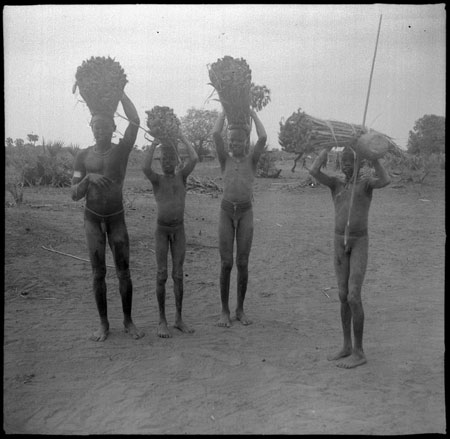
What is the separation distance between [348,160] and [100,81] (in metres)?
2.36

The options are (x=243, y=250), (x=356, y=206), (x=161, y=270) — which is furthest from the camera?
(x=243, y=250)

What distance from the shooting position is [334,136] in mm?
4125

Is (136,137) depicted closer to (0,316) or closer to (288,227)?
(0,316)

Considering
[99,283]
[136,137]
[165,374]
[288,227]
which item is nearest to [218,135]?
[136,137]

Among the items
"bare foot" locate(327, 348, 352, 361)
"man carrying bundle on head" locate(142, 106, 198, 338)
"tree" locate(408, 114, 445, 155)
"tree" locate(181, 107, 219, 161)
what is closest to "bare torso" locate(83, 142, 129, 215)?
"man carrying bundle on head" locate(142, 106, 198, 338)

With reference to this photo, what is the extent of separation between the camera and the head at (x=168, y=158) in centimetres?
509

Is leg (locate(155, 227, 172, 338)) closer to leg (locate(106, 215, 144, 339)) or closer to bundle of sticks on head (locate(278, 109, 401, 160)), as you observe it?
leg (locate(106, 215, 144, 339))

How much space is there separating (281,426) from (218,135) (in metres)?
3.01

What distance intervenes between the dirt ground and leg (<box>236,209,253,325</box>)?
16 cm

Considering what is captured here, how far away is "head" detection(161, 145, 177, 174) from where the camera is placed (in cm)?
509

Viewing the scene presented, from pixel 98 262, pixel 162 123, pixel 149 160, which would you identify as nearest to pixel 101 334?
pixel 98 262

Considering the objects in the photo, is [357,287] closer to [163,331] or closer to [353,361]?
[353,361]

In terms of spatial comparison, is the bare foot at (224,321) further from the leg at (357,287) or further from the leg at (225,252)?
the leg at (357,287)

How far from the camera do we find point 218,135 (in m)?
5.34
